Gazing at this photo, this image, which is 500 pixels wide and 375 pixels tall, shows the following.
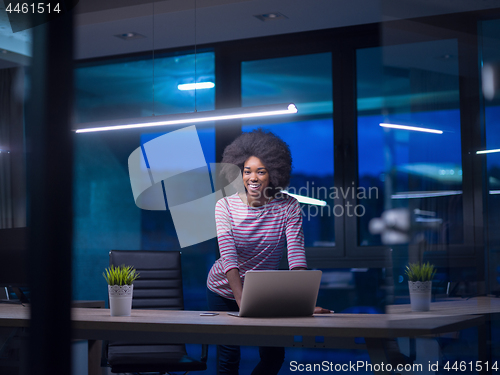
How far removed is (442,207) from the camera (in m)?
3.15

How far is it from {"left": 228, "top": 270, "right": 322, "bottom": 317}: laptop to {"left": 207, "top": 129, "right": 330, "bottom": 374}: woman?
34 centimetres

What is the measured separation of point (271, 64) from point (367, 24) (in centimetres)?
94

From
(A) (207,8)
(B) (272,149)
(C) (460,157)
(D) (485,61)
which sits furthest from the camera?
(A) (207,8)

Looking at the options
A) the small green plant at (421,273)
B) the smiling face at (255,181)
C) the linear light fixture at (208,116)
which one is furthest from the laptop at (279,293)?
the linear light fixture at (208,116)

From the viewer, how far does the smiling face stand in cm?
297

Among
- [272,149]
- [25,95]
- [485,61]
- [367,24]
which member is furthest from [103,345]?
[367,24]

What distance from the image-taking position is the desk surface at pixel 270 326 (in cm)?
187

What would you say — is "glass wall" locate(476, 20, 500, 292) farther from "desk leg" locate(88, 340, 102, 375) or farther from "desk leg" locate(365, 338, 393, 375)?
"desk leg" locate(88, 340, 102, 375)

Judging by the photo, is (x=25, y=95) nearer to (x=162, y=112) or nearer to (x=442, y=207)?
(x=442, y=207)

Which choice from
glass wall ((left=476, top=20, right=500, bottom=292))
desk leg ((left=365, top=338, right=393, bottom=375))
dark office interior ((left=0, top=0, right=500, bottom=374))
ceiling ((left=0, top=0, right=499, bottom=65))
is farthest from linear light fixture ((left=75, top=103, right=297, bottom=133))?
desk leg ((left=365, top=338, right=393, bottom=375))

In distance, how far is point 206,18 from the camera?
166 inches

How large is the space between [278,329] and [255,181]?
1.27 metres

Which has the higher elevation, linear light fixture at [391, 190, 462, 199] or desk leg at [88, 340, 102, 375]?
linear light fixture at [391, 190, 462, 199]

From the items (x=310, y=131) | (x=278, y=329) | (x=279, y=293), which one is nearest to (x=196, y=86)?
(x=310, y=131)
